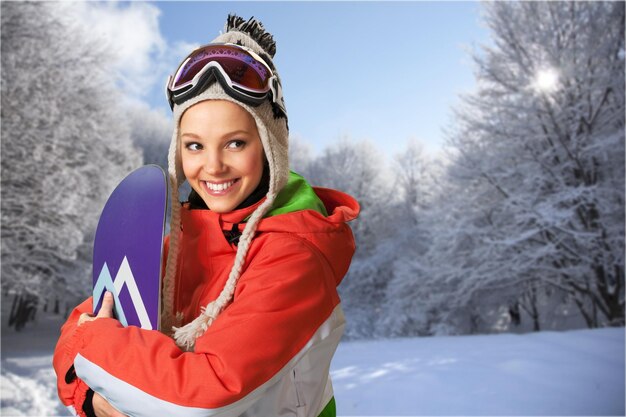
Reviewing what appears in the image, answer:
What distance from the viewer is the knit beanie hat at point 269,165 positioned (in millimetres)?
1205

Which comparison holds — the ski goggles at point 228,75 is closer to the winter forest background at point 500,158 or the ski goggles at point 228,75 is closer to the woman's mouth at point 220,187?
the woman's mouth at point 220,187

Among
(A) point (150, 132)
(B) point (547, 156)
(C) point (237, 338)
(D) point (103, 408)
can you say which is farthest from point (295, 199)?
(A) point (150, 132)

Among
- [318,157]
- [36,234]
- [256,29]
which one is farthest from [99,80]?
[256,29]

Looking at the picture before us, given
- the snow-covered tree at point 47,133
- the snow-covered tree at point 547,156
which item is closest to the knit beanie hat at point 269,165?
the snow-covered tree at point 547,156

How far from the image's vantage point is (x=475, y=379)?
161 inches

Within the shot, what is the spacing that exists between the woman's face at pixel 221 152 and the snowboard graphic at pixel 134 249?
12cm

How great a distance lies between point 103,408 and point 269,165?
81 cm

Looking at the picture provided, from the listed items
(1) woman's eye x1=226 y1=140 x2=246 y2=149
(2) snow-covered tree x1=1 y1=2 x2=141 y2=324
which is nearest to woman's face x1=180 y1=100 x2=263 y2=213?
(1) woman's eye x1=226 y1=140 x2=246 y2=149

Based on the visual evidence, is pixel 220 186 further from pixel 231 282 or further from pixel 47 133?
pixel 47 133

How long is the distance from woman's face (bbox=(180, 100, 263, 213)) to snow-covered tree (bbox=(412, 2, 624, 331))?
7.90 metres

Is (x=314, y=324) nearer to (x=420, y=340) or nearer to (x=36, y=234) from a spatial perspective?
(x=420, y=340)

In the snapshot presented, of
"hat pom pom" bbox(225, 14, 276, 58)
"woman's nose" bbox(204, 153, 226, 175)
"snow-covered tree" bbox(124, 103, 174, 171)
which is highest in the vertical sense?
"snow-covered tree" bbox(124, 103, 174, 171)

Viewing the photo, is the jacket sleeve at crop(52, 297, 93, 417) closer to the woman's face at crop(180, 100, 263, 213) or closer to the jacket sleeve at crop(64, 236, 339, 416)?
the jacket sleeve at crop(64, 236, 339, 416)

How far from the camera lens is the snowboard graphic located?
126 cm
